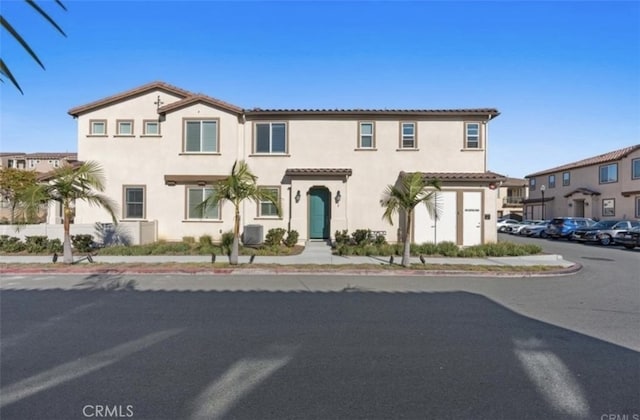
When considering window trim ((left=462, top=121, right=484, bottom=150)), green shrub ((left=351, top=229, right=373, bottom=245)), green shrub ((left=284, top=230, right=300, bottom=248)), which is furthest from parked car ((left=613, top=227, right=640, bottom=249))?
green shrub ((left=284, top=230, right=300, bottom=248))

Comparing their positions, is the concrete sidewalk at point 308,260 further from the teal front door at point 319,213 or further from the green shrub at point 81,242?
the teal front door at point 319,213

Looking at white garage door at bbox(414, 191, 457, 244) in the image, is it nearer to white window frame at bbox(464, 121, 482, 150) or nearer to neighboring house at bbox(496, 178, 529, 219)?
white window frame at bbox(464, 121, 482, 150)

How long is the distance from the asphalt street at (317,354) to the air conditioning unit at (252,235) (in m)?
8.13

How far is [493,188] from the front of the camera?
55.4 feet

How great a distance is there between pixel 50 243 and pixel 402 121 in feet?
54.8

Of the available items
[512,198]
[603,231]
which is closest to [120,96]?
[603,231]

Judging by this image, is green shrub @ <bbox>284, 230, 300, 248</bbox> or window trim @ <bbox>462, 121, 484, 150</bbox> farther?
window trim @ <bbox>462, 121, 484, 150</bbox>

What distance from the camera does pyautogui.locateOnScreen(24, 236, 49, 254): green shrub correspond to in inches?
581

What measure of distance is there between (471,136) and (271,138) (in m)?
9.94

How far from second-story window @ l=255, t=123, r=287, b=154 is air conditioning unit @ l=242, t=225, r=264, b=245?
402 cm

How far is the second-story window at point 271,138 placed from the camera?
18.1m

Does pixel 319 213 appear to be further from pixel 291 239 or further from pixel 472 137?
pixel 472 137

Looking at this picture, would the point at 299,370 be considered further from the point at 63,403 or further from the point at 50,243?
the point at 50,243

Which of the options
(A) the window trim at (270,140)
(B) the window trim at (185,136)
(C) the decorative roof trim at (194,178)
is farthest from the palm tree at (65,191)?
(A) the window trim at (270,140)
